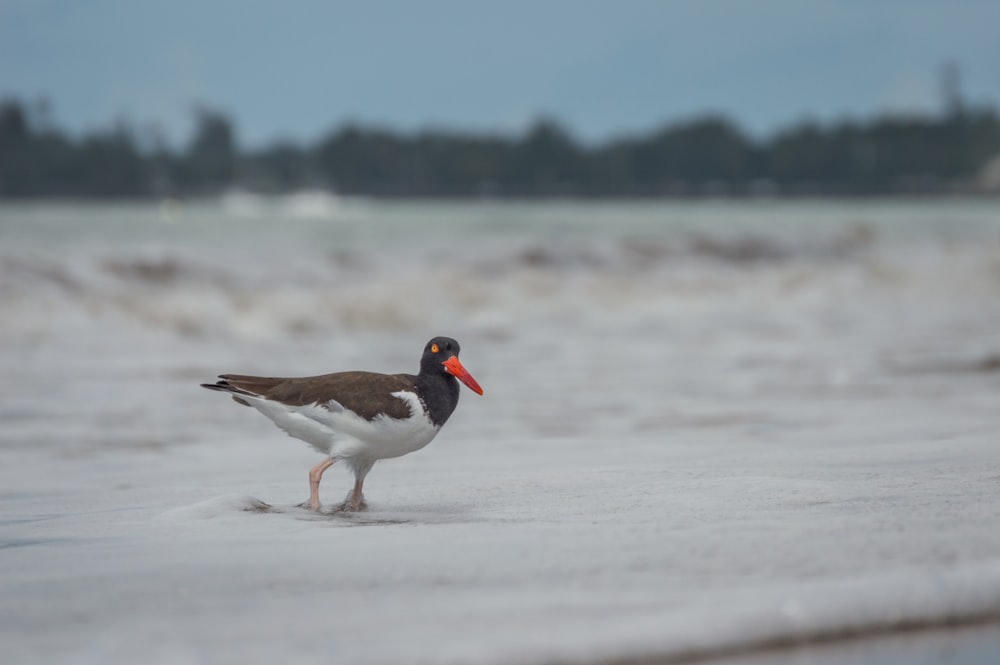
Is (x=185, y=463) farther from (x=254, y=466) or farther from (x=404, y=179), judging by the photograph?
(x=404, y=179)

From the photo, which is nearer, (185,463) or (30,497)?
(30,497)

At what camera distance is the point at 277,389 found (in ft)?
17.1

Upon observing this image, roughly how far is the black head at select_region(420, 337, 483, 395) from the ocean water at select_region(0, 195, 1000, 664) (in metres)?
0.53

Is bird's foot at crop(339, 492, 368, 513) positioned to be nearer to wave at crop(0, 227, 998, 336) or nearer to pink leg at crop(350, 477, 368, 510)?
pink leg at crop(350, 477, 368, 510)

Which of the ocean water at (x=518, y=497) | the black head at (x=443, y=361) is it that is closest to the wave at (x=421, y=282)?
the ocean water at (x=518, y=497)

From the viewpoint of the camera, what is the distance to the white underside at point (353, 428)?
505 cm

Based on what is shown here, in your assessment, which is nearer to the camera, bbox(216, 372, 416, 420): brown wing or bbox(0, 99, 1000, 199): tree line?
bbox(216, 372, 416, 420): brown wing

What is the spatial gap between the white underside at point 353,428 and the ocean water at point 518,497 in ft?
0.93

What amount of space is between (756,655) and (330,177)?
467 ft

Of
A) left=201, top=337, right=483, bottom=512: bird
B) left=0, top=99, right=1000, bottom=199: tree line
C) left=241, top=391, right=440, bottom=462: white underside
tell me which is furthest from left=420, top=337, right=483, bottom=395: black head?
left=0, top=99, right=1000, bottom=199: tree line

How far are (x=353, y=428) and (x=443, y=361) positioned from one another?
0.50 m

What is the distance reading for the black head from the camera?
5258 mm

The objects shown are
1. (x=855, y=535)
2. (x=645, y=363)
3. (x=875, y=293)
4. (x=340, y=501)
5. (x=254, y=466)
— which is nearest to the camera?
(x=855, y=535)

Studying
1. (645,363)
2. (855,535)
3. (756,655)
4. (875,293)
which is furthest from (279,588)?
(875,293)
